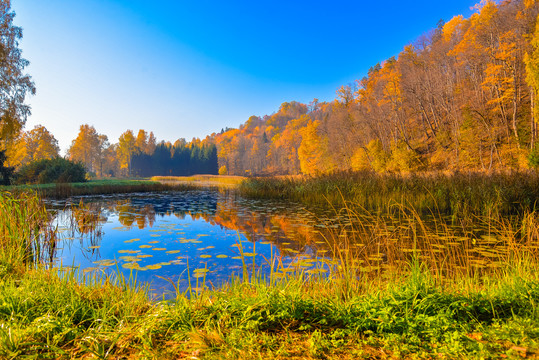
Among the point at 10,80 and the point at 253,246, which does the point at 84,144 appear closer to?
the point at 10,80

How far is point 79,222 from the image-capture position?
24.9 feet

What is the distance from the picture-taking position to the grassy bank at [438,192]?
8.07 meters

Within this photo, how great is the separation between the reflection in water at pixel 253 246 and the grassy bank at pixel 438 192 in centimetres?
85

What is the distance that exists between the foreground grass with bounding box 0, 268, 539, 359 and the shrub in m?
24.4

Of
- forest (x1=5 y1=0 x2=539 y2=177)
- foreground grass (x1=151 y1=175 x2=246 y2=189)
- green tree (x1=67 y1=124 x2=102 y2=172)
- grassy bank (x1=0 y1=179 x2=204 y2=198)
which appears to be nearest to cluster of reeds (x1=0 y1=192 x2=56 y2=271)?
grassy bank (x1=0 y1=179 x2=204 y2=198)

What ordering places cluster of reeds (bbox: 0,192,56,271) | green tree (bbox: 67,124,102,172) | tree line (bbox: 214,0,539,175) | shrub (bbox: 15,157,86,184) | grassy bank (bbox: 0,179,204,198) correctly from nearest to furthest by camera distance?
1. cluster of reeds (bbox: 0,192,56,271)
2. grassy bank (bbox: 0,179,204,198)
3. tree line (bbox: 214,0,539,175)
4. shrub (bbox: 15,157,86,184)
5. green tree (bbox: 67,124,102,172)

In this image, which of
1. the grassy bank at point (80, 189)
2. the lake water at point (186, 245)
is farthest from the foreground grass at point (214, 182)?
the lake water at point (186, 245)

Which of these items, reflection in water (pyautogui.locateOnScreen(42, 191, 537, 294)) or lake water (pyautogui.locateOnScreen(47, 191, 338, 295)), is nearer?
reflection in water (pyautogui.locateOnScreen(42, 191, 537, 294))

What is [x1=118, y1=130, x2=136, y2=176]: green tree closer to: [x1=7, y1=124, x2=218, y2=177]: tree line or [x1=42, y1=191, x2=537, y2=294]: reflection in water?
[x1=7, y1=124, x2=218, y2=177]: tree line

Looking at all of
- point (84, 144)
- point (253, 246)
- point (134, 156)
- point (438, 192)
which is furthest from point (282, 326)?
point (134, 156)

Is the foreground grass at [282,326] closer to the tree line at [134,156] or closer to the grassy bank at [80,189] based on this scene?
→ the grassy bank at [80,189]

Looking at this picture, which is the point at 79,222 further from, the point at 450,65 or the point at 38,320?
the point at 450,65

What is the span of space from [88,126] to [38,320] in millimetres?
55968

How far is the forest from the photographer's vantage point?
18.4 metres
